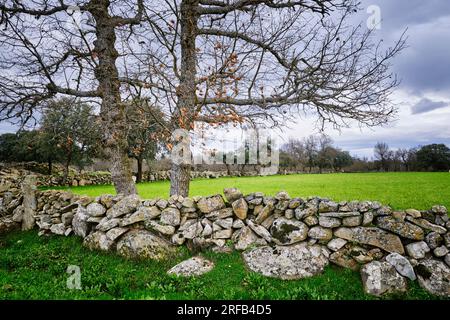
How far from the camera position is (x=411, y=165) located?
5066 cm

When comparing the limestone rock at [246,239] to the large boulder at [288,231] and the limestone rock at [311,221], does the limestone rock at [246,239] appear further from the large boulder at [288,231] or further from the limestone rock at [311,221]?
the limestone rock at [311,221]

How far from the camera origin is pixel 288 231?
6035mm

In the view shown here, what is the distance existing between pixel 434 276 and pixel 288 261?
268cm

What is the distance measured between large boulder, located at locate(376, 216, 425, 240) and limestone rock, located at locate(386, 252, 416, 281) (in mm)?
526

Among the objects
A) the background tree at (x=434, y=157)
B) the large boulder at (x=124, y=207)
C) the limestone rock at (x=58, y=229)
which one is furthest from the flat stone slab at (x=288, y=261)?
the background tree at (x=434, y=157)

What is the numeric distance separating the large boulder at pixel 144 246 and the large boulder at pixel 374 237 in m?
4.17

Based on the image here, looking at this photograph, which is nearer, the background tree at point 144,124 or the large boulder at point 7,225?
the background tree at point 144,124

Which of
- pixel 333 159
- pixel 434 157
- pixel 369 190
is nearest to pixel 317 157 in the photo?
pixel 333 159

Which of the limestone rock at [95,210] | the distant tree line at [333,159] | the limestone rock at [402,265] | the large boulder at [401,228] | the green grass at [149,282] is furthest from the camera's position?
the distant tree line at [333,159]

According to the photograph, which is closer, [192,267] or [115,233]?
[192,267]

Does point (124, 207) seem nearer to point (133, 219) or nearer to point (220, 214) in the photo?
point (133, 219)

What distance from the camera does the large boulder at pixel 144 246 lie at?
6145mm

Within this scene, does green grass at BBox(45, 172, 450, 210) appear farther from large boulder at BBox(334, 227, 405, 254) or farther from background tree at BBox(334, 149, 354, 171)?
background tree at BBox(334, 149, 354, 171)
